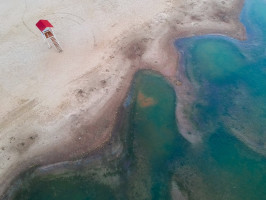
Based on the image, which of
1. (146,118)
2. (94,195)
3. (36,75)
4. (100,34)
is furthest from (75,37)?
(94,195)

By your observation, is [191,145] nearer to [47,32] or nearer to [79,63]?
[79,63]

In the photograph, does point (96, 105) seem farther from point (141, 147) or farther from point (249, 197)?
point (249, 197)

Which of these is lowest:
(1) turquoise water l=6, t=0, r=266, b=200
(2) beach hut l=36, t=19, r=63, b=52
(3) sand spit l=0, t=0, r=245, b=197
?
(1) turquoise water l=6, t=0, r=266, b=200

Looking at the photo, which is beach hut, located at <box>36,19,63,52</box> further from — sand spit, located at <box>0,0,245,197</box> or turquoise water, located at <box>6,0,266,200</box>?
turquoise water, located at <box>6,0,266,200</box>

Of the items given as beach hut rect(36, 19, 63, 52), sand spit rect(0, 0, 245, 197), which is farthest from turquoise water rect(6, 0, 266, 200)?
beach hut rect(36, 19, 63, 52)

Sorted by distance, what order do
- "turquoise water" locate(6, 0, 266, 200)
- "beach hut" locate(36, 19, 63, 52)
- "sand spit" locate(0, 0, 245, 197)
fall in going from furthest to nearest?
"beach hut" locate(36, 19, 63, 52) → "sand spit" locate(0, 0, 245, 197) → "turquoise water" locate(6, 0, 266, 200)

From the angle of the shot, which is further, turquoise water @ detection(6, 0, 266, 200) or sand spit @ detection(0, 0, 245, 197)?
sand spit @ detection(0, 0, 245, 197)
